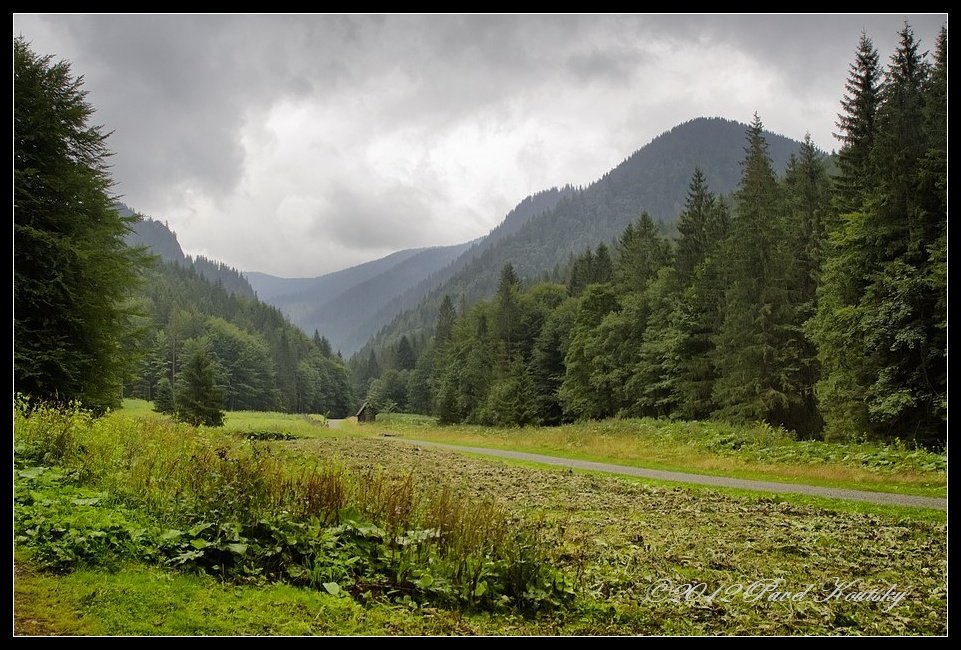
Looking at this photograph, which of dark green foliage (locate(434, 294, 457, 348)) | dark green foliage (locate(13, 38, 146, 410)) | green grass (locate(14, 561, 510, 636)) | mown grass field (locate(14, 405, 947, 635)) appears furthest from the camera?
dark green foliage (locate(434, 294, 457, 348))

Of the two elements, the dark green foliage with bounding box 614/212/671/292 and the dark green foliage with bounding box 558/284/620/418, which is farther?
the dark green foliage with bounding box 558/284/620/418

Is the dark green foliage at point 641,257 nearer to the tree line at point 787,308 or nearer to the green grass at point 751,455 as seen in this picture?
the tree line at point 787,308

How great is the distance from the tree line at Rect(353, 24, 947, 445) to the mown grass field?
10916 mm

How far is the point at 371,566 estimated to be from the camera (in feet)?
19.7

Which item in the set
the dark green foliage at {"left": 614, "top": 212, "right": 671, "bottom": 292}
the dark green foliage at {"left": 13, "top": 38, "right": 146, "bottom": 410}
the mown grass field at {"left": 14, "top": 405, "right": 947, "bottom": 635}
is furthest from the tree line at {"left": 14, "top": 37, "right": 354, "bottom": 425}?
the dark green foliage at {"left": 614, "top": 212, "right": 671, "bottom": 292}

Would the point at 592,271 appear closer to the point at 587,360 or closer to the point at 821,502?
the point at 587,360

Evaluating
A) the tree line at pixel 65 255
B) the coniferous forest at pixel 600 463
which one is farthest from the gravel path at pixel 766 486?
the tree line at pixel 65 255

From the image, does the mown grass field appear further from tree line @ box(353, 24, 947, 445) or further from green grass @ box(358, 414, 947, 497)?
tree line @ box(353, 24, 947, 445)

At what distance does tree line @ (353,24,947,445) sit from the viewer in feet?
62.7

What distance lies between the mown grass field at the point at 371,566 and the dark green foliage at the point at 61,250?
27.4ft

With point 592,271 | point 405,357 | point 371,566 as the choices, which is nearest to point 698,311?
point 592,271

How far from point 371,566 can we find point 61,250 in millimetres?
15663
